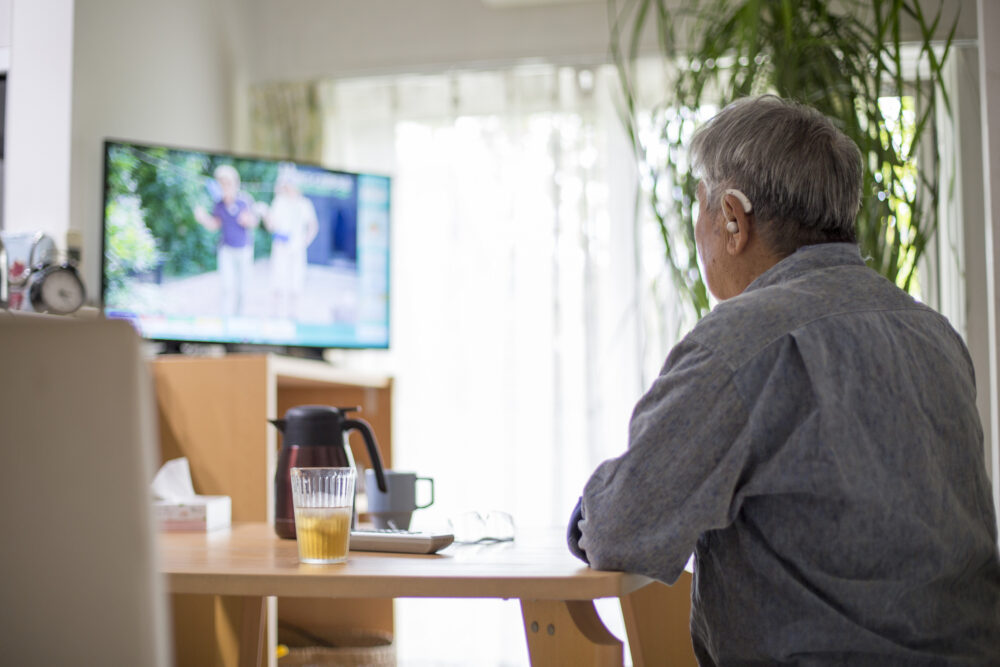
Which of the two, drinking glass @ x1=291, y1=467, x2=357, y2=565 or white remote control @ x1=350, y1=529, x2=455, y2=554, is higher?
drinking glass @ x1=291, y1=467, x2=357, y2=565

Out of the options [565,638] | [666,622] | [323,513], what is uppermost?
[323,513]

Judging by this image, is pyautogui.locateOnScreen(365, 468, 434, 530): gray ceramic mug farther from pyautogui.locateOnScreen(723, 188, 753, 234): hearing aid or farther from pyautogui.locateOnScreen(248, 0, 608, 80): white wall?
pyautogui.locateOnScreen(248, 0, 608, 80): white wall

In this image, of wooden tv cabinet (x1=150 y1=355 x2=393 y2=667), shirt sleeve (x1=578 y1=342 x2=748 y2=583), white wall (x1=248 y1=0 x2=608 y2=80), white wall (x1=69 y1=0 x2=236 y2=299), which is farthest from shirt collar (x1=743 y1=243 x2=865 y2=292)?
white wall (x1=248 y1=0 x2=608 y2=80)

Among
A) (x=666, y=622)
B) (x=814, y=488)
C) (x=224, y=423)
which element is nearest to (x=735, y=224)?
(x=814, y=488)

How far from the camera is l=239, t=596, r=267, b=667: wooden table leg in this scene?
1.49 m

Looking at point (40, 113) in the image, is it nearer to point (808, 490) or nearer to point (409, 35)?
point (409, 35)

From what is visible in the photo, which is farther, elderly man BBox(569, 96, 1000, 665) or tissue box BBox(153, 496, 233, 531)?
tissue box BBox(153, 496, 233, 531)

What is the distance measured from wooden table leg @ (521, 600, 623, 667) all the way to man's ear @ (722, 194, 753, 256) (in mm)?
491

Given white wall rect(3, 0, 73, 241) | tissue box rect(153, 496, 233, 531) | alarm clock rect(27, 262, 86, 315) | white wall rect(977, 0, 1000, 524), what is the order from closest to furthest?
tissue box rect(153, 496, 233, 531)
alarm clock rect(27, 262, 86, 315)
white wall rect(3, 0, 73, 241)
white wall rect(977, 0, 1000, 524)

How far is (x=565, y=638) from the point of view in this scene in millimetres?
1154

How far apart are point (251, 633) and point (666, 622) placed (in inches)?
25.8

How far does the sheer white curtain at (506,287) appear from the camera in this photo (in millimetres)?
3508

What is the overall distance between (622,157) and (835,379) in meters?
2.57

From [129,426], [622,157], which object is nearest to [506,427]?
[622,157]
